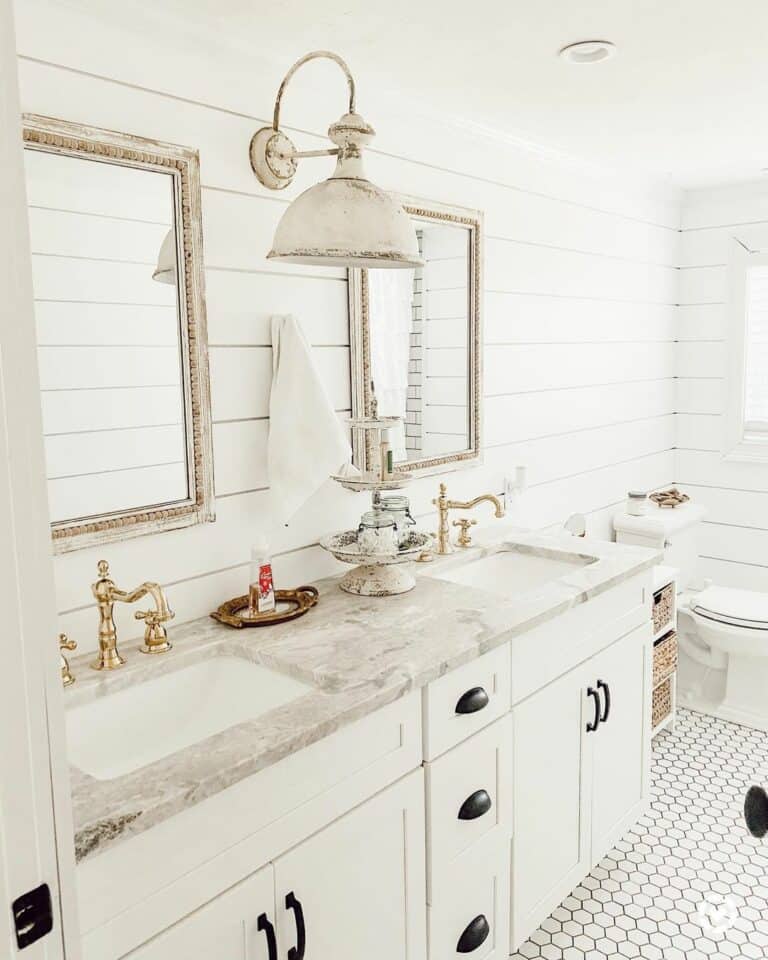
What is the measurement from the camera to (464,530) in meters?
2.47

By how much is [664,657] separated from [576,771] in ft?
3.38

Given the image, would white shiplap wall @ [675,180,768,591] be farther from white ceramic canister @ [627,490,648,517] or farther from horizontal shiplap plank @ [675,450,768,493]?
white ceramic canister @ [627,490,648,517]

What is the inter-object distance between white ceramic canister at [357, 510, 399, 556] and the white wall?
0.18 m

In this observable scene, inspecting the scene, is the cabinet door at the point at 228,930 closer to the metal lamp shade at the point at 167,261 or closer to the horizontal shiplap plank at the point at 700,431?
the metal lamp shade at the point at 167,261

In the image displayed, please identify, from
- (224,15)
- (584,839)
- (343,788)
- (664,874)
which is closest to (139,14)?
(224,15)

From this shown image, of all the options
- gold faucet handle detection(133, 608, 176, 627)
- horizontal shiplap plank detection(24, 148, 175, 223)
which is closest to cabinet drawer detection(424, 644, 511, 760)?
gold faucet handle detection(133, 608, 176, 627)

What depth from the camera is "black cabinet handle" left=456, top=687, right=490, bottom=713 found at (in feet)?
5.49

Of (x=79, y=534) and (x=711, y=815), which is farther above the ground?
(x=79, y=534)

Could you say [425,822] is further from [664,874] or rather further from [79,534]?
[664,874]

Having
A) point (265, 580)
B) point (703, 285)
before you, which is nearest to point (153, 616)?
point (265, 580)

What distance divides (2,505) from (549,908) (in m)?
1.87

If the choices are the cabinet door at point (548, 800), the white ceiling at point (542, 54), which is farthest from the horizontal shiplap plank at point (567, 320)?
the cabinet door at point (548, 800)

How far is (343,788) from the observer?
1.41m

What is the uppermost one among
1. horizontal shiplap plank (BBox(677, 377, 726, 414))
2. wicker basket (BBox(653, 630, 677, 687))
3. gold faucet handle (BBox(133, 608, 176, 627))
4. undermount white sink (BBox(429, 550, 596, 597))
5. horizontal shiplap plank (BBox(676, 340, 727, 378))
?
horizontal shiplap plank (BBox(676, 340, 727, 378))
